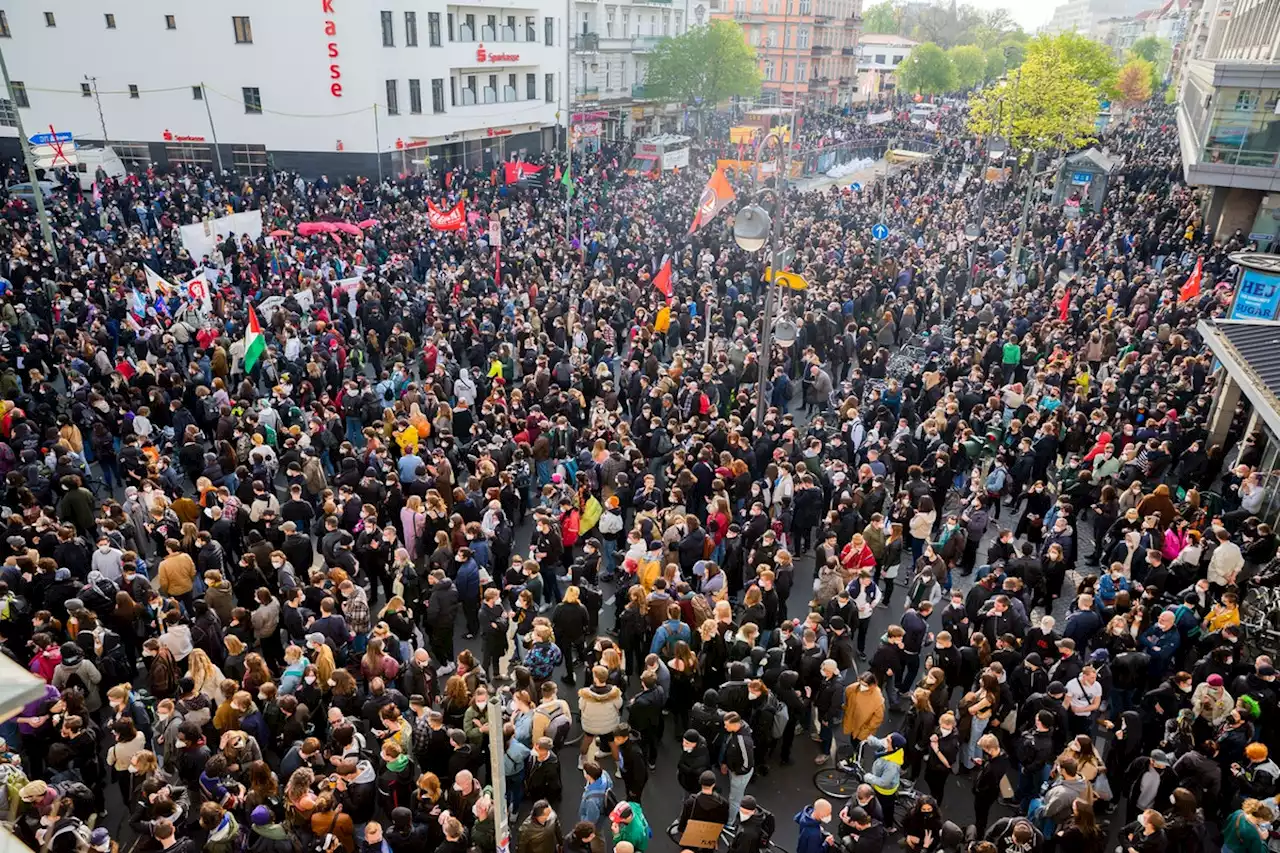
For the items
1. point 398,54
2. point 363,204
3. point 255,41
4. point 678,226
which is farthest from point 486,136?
point 678,226

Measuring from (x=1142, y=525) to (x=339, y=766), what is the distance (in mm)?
9559

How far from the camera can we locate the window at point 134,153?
3934 cm

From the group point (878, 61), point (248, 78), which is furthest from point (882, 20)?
point (248, 78)

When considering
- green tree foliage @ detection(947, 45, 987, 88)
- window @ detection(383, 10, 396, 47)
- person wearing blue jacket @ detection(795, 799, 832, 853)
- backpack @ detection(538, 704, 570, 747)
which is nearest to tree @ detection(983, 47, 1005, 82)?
green tree foliage @ detection(947, 45, 987, 88)

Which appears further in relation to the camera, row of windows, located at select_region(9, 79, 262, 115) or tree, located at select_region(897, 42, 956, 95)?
tree, located at select_region(897, 42, 956, 95)

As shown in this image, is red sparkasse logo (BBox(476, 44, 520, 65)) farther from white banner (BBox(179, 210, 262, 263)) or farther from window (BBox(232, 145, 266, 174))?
white banner (BBox(179, 210, 262, 263))

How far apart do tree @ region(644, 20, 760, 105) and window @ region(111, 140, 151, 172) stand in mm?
31174

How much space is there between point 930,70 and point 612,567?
84.6 meters

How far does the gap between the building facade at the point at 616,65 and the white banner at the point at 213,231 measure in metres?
27.2

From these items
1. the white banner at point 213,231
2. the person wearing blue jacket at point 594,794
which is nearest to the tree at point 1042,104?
the white banner at point 213,231

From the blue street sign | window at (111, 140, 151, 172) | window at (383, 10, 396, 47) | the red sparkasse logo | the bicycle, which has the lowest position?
window at (111, 140, 151, 172)

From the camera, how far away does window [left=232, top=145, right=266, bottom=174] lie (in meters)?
38.5

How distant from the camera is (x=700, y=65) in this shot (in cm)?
5694

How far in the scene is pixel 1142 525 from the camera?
36.1ft
